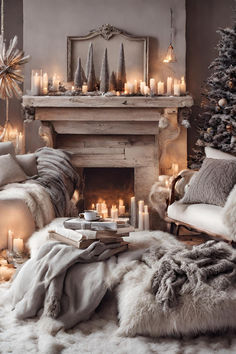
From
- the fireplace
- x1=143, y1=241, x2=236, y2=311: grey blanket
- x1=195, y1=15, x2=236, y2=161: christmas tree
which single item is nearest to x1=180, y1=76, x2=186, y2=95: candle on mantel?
the fireplace

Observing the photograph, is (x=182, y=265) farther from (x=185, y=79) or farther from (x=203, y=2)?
(x=203, y=2)

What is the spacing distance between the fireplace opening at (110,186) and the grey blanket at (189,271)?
2955 mm

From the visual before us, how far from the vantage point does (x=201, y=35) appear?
539 centimetres

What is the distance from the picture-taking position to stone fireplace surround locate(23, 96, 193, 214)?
501 centimetres

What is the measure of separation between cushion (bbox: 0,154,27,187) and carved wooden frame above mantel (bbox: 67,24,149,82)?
1453 mm

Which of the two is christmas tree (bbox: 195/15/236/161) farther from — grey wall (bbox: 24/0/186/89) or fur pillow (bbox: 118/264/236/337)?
fur pillow (bbox: 118/264/236/337)

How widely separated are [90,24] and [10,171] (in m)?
2.09

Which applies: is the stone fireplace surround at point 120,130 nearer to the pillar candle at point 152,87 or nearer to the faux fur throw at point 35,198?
the pillar candle at point 152,87

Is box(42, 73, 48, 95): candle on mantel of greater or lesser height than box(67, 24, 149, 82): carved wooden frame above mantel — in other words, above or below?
below

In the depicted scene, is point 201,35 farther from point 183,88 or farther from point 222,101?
point 222,101

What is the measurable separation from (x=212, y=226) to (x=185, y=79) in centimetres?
232

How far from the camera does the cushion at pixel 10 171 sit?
4.12 meters

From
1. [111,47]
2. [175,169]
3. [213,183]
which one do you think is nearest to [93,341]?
[213,183]

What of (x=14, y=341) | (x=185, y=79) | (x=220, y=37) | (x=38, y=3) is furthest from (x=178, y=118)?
(x=14, y=341)
